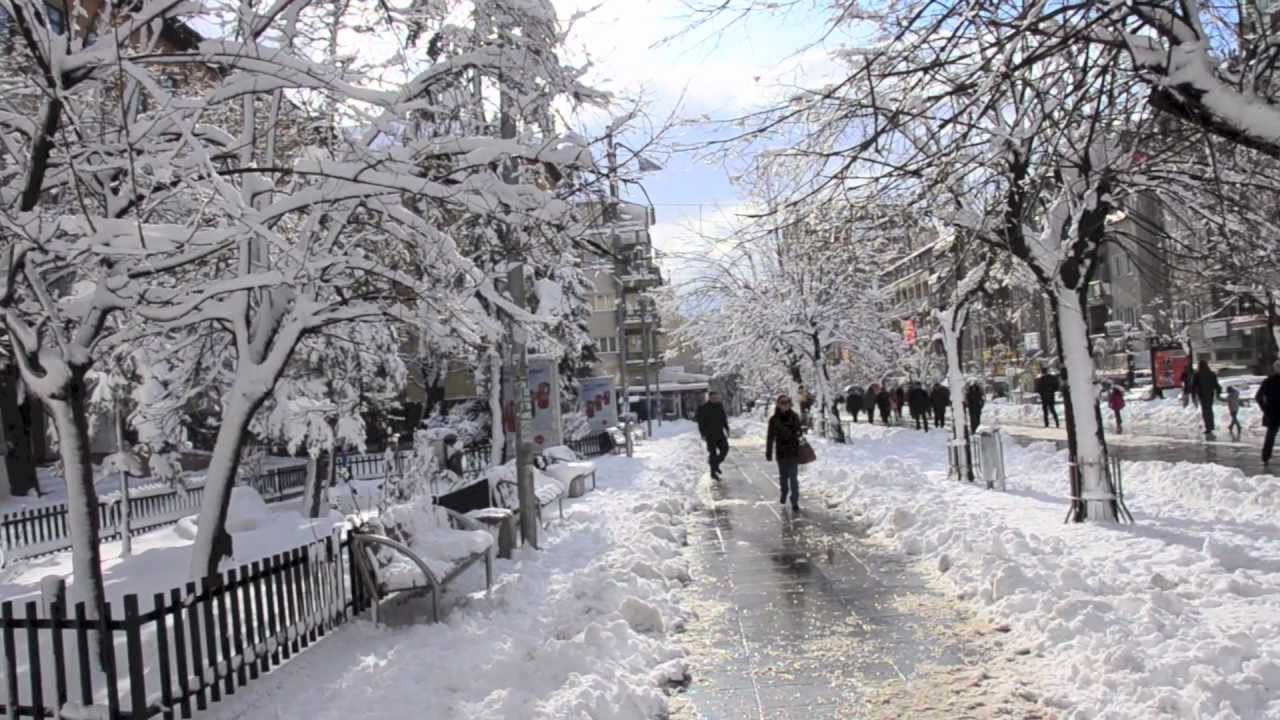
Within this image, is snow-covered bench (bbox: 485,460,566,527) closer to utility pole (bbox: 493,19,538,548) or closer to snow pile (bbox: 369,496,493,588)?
utility pole (bbox: 493,19,538,548)

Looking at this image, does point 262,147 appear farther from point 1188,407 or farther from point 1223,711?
point 1188,407

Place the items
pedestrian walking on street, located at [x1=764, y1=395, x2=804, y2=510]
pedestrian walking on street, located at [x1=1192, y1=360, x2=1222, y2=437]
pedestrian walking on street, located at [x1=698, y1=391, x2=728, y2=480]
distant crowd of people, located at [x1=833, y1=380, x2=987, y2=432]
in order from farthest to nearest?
distant crowd of people, located at [x1=833, y1=380, x2=987, y2=432]
pedestrian walking on street, located at [x1=1192, y1=360, x2=1222, y2=437]
pedestrian walking on street, located at [x1=698, y1=391, x2=728, y2=480]
pedestrian walking on street, located at [x1=764, y1=395, x2=804, y2=510]

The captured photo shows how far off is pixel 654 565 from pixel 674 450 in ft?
70.1

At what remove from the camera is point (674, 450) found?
3069 centimetres

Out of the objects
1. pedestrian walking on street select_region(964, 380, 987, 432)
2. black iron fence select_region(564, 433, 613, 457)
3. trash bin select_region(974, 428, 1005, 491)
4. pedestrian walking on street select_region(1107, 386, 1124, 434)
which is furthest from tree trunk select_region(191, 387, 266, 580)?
pedestrian walking on street select_region(1107, 386, 1124, 434)

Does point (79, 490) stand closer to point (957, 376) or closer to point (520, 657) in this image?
point (520, 657)

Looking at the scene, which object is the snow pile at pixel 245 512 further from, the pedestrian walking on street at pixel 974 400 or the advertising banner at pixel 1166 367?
the advertising banner at pixel 1166 367

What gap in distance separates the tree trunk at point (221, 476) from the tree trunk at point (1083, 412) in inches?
327

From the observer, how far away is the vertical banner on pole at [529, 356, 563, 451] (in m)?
19.8

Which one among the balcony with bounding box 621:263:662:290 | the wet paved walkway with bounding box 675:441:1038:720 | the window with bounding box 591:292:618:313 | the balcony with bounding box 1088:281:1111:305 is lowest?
the wet paved walkway with bounding box 675:441:1038:720

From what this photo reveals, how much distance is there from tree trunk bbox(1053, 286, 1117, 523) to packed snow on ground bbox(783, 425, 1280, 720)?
17.5 inches

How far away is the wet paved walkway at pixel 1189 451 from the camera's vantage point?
16761 mm

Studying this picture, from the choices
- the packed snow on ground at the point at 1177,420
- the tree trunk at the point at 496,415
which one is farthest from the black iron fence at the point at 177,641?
the packed snow on ground at the point at 1177,420

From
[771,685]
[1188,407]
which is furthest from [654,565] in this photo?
[1188,407]
